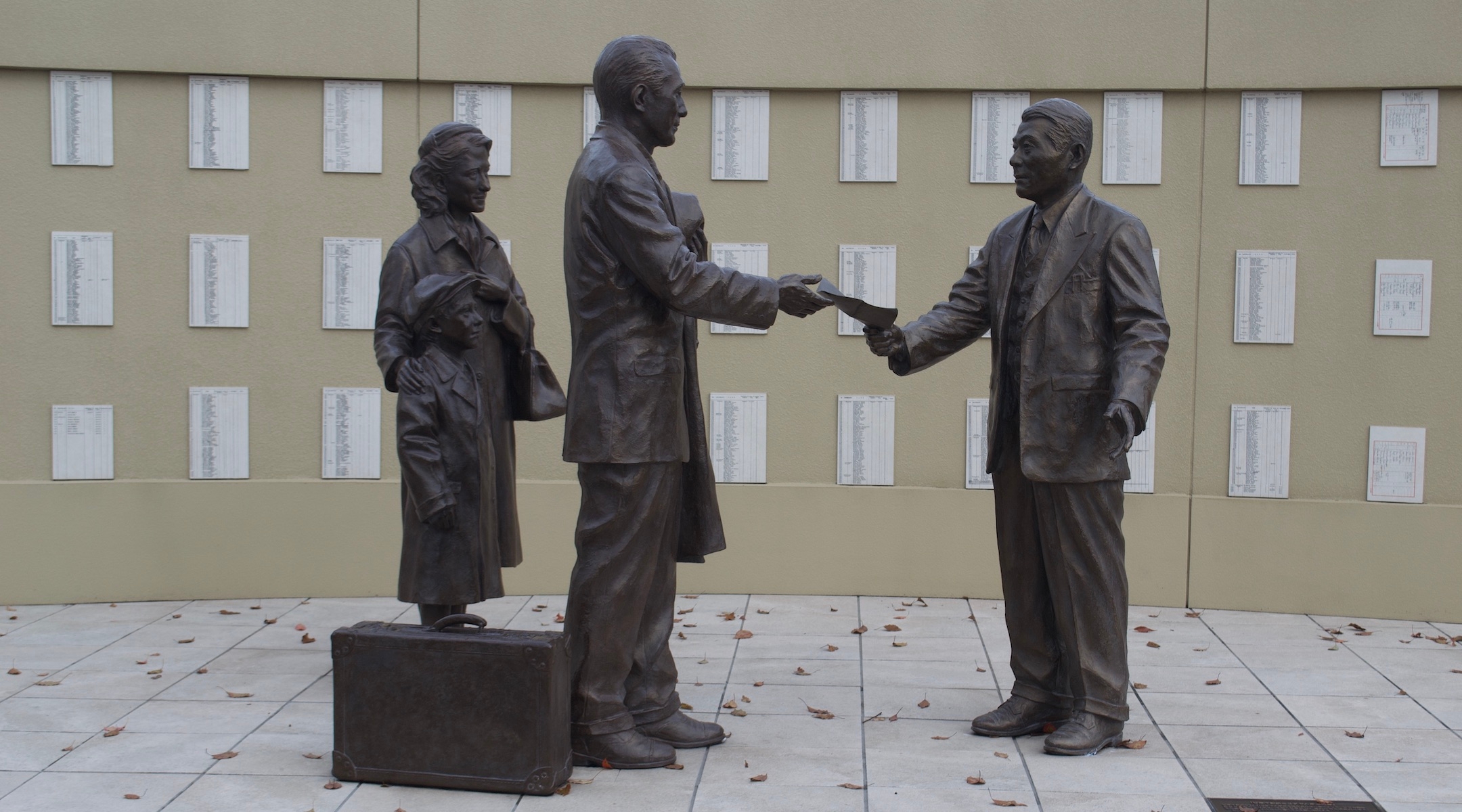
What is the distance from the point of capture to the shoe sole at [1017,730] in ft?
15.5

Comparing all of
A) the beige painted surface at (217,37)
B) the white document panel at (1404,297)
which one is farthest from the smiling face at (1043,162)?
the beige painted surface at (217,37)

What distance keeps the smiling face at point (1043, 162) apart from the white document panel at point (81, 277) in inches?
198

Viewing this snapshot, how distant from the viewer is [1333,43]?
22.5ft

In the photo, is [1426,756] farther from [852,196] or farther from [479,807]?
[852,196]

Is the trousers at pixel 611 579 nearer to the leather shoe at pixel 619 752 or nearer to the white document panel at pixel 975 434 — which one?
the leather shoe at pixel 619 752

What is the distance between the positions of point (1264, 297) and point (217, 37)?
19.4 feet

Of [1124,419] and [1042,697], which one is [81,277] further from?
[1124,419]

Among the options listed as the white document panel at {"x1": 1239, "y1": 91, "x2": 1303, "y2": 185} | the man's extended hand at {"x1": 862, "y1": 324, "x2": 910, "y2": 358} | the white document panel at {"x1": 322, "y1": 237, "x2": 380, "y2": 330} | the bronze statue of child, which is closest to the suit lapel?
the man's extended hand at {"x1": 862, "y1": 324, "x2": 910, "y2": 358}

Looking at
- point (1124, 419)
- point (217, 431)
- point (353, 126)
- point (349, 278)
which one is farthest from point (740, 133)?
point (1124, 419)

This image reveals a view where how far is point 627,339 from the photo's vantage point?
168 inches

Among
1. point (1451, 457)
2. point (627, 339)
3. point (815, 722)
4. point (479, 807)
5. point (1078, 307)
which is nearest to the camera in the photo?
point (479, 807)

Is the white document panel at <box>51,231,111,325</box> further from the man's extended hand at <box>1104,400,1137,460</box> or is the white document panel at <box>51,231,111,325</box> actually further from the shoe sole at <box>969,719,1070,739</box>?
the man's extended hand at <box>1104,400,1137,460</box>

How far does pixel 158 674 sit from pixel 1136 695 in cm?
415

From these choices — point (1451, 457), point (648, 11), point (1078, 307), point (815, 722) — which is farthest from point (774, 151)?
point (1451, 457)
